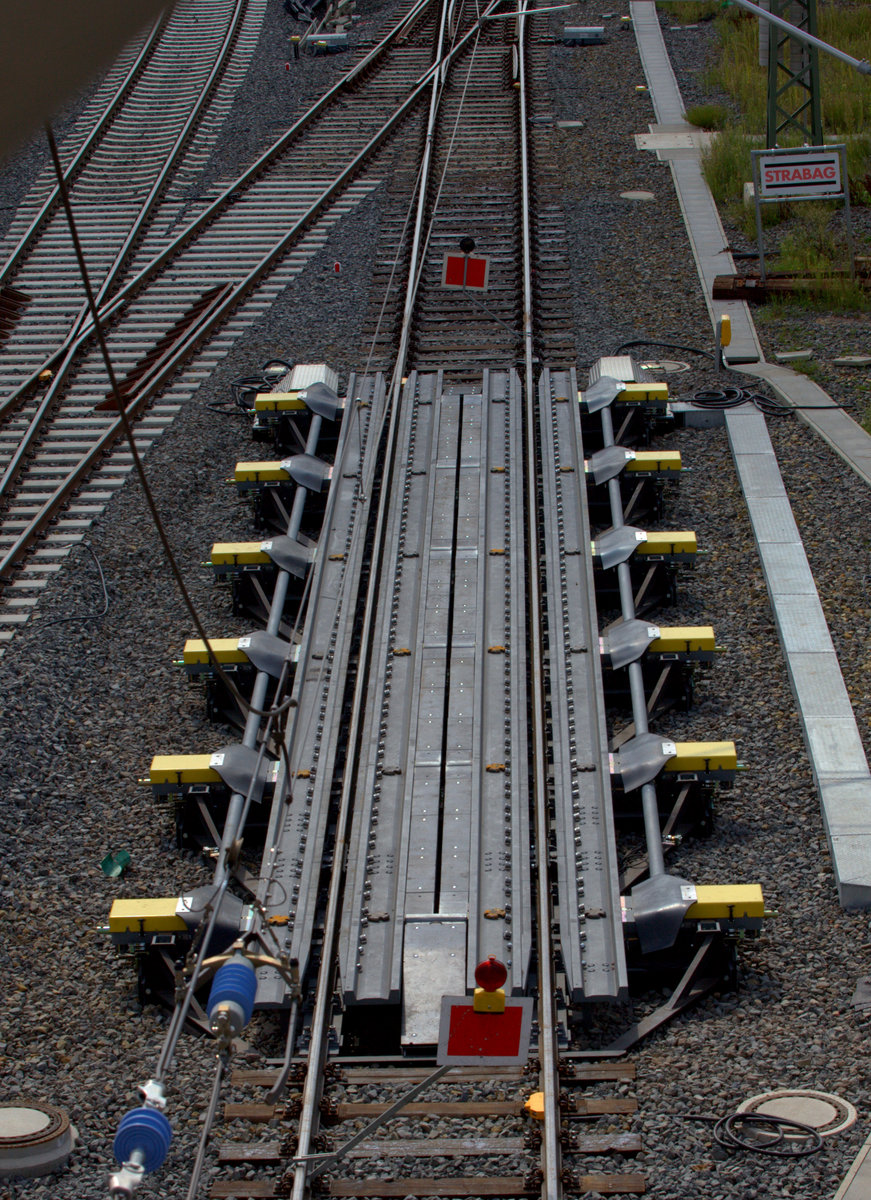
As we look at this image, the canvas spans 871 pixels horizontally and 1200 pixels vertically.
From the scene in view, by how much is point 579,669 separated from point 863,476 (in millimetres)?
4335

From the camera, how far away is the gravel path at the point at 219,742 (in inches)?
272

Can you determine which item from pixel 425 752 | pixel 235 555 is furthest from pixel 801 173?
pixel 425 752

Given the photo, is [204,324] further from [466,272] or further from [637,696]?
[637,696]

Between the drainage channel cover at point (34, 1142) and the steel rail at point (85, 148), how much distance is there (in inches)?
482

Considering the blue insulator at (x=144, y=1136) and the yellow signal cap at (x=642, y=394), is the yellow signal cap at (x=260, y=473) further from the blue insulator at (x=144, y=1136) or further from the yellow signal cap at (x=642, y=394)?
the blue insulator at (x=144, y=1136)

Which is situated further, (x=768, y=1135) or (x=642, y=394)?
(x=642, y=394)

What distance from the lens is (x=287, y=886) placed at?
8.48 m

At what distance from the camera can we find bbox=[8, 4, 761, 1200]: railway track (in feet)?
22.4

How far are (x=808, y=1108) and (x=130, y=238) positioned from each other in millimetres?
15511

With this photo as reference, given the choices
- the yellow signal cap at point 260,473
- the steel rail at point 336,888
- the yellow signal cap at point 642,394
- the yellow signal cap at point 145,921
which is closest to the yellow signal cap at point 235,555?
the steel rail at point 336,888

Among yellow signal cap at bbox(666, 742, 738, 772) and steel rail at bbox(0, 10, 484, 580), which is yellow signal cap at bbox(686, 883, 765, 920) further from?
steel rail at bbox(0, 10, 484, 580)

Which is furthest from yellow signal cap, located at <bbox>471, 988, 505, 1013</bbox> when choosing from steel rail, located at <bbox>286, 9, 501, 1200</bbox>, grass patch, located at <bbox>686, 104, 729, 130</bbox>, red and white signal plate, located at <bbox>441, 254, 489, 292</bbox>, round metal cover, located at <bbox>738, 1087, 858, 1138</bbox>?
grass patch, located at <bbox>686, 104, 729, 130</bbox>

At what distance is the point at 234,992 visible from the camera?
4.47 m

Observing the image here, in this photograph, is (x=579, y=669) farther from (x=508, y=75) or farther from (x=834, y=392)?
(x=508, y=75)
